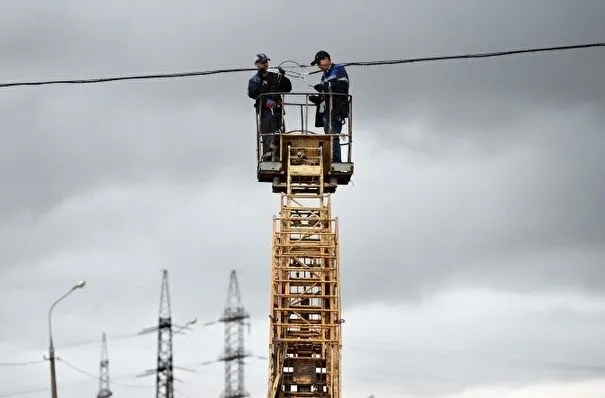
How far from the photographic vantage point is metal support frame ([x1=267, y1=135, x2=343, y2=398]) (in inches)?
1250

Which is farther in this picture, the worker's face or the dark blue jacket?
the dark blue jacket

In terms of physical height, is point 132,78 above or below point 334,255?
above

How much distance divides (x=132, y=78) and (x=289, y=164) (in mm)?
9215

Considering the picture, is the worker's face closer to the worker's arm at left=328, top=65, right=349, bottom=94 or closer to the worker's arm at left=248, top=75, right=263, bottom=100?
the worker's arm at left=328, top=65, right=349, bottom=94

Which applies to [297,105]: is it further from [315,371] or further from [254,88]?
[315,371]

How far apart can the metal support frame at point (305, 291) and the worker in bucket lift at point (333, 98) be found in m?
0.77

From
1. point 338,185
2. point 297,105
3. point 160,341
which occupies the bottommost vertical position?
point 160,341

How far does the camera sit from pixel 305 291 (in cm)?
3275

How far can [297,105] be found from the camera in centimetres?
3481

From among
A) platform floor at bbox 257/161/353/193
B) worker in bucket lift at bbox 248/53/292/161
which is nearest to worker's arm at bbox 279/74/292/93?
worker in bucket lift at bbox 248/53/292/161

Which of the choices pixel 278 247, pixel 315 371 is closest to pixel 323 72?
pixel 278 247

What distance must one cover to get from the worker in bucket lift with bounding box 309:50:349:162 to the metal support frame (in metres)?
0.77

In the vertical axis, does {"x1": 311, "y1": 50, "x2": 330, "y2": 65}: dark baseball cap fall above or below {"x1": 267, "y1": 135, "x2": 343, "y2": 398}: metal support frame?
above

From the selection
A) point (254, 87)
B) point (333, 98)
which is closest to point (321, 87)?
point (333, 98)
